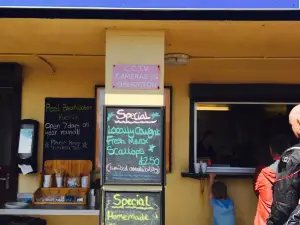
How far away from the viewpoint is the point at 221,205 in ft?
18.5

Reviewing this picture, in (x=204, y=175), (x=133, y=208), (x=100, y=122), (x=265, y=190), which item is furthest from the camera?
(x=100, y=122)

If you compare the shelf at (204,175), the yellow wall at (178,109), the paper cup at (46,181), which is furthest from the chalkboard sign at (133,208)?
the paper cup at (46,181)

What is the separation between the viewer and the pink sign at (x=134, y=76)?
171 inches

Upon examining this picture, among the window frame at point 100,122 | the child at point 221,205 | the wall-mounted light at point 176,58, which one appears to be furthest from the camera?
the window frame at point 100,122

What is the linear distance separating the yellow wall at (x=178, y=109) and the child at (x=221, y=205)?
1.29 ft

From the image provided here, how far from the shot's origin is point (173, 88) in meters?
6.17

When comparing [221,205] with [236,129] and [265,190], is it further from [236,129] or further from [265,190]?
[265,190]

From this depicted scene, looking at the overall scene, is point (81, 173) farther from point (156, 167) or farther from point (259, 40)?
point (259, 40)

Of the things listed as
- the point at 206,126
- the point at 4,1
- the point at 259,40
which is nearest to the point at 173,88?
the point at 206,126

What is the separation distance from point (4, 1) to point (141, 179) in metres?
1.98

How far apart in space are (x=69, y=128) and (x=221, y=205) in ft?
7.23

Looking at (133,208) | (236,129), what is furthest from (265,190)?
(236,129)

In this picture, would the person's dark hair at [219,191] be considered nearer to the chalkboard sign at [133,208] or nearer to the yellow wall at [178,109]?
the yellow wall at [178,109]

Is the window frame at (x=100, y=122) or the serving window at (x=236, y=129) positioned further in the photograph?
the serving window at (x=236, y=129)
